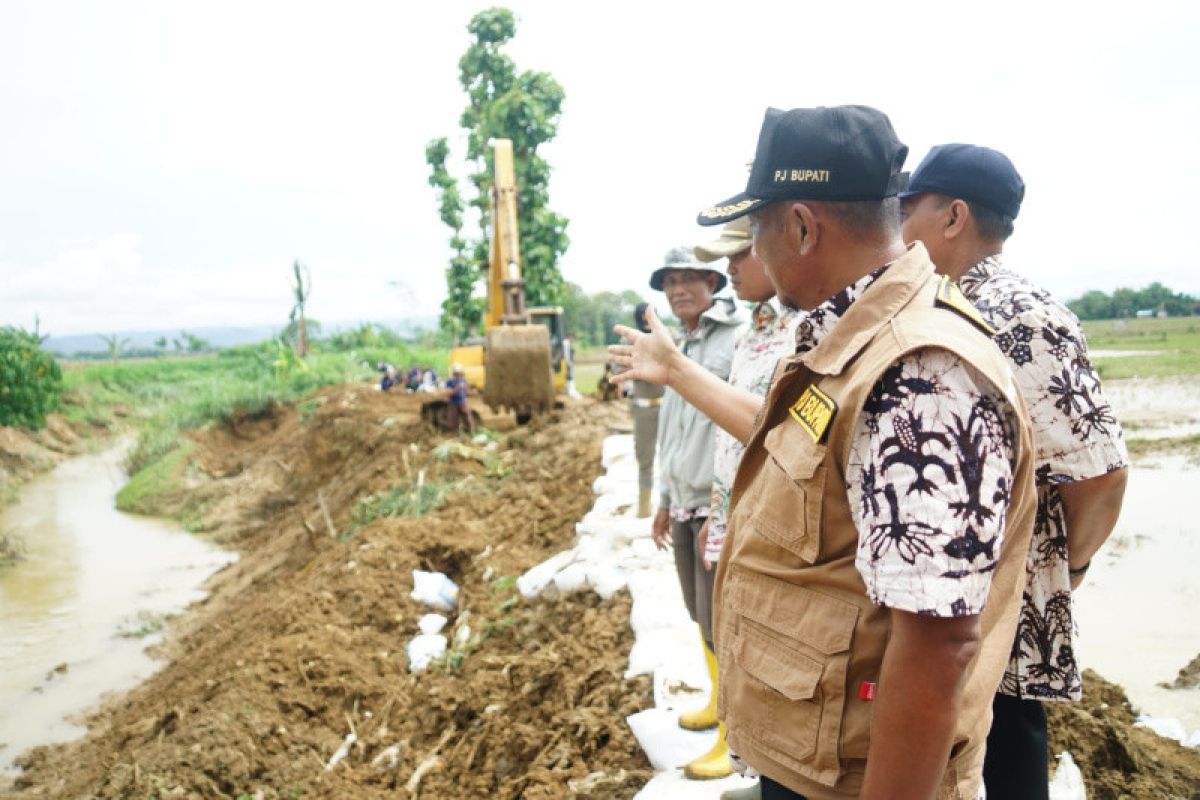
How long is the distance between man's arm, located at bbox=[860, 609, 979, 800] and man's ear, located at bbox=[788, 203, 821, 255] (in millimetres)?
539

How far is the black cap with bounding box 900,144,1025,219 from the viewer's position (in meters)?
1.69

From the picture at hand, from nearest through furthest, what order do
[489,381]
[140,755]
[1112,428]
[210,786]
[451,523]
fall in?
[1112,428], [210,786], [140,755], [451,523], [489,381]

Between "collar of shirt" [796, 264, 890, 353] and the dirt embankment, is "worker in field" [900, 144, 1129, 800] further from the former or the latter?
the dirt embankment

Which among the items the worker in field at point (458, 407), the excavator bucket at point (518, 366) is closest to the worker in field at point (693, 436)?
the excavator bucket at point (518, 366)

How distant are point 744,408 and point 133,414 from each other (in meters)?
24.4

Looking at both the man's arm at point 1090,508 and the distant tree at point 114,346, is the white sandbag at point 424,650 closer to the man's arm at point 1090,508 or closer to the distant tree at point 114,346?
the man's arm at point 1090,508

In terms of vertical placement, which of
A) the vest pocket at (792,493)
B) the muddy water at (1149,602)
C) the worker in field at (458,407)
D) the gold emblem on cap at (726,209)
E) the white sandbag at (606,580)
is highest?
the gold emblem on cap at (726,209)

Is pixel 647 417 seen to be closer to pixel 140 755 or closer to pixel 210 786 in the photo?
pixel 210 786

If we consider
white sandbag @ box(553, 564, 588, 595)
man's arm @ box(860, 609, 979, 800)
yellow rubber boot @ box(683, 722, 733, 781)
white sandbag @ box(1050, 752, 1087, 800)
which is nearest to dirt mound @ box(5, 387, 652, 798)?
white sandbag @ box(553, 564, 588, 595)

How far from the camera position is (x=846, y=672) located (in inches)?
42.4

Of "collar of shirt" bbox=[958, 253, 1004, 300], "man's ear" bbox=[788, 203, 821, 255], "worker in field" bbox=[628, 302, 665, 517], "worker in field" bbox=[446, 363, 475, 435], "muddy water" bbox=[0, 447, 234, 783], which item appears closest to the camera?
"man's ear" bbox=[788, 203, 821, 255]

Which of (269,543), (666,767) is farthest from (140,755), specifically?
(269,543)

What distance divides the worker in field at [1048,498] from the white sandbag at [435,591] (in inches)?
173

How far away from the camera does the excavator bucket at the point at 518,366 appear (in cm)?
839
